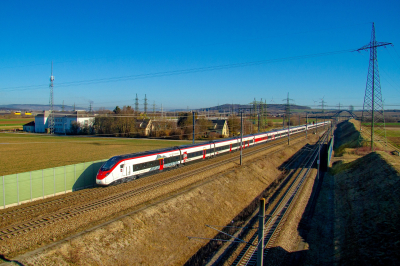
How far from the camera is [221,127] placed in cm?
6806

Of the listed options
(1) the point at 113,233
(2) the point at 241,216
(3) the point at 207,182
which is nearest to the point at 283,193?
(2) the point at 241,216

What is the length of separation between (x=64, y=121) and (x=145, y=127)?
28693 millimetres

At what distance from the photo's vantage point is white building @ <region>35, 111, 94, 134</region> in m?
76.7

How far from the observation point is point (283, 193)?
72.6 feet

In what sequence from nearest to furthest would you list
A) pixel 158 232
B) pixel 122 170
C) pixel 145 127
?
1. pixel 158 232
2. pixel 122 170
3. pixel 145 127

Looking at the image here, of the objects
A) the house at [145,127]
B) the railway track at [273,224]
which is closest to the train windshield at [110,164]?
the railway track at [273,224]

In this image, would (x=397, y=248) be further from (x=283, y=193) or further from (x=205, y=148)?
(x=205, y=148)

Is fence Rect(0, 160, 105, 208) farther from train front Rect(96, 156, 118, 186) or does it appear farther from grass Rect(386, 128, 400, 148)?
grass Rect(386, 128, 400, 148)

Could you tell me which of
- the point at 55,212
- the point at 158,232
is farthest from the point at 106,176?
the point at 158,232

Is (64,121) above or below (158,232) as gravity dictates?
above

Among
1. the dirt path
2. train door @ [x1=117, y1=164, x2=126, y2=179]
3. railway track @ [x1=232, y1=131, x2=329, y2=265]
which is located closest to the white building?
train door @ [x1=117, y1=164, x2=126, y2=179]

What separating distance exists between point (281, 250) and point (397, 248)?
516 cm

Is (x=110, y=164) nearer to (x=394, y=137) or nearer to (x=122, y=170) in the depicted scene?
(x=122, y=170)

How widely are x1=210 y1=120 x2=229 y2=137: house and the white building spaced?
36248mm
